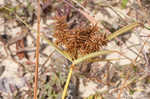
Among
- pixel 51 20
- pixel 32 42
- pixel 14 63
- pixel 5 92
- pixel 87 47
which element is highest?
pixel 87 47

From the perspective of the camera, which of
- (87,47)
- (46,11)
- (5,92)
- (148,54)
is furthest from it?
(46,11)

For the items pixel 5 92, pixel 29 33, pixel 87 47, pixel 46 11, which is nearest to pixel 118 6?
pixel 46 11

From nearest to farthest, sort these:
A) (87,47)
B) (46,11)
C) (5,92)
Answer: (87,47), (5,92), (46,11)

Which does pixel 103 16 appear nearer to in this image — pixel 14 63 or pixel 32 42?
pixel 32 42

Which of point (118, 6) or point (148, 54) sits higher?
point (118, 6)

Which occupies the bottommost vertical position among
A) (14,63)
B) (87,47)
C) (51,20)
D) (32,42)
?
(14,63)

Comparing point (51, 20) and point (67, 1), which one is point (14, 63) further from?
point (67, 1)

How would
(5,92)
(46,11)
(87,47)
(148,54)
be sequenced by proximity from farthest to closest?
(46,11), (148,54), (5,92), (87,47)

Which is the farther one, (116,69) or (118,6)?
(118,6)

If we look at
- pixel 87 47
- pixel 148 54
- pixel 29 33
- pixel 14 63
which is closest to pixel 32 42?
pixel 29 33
